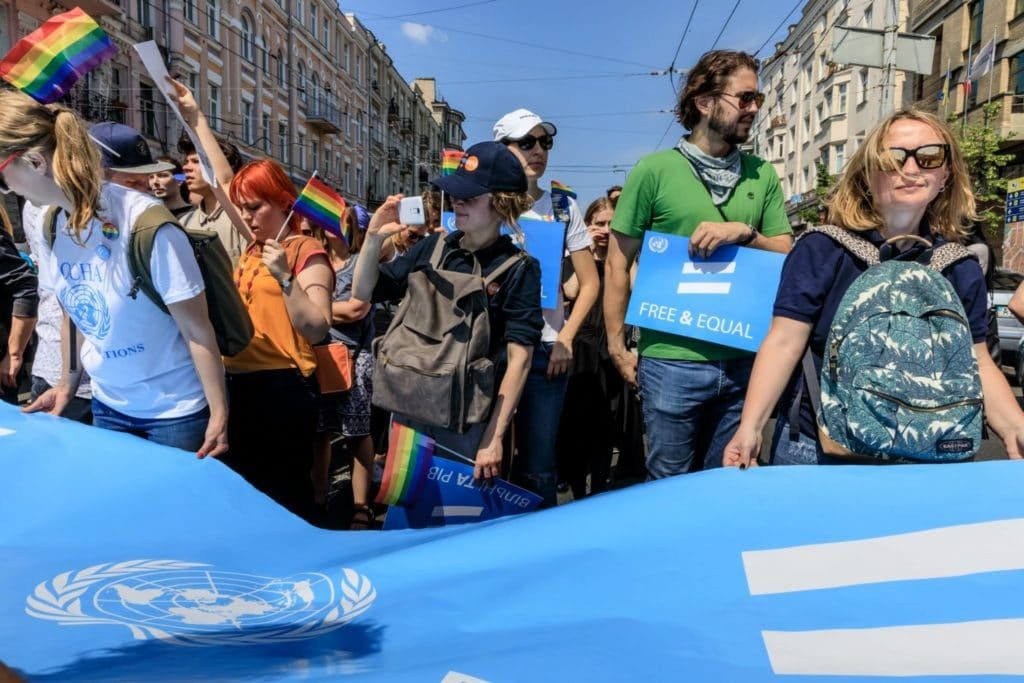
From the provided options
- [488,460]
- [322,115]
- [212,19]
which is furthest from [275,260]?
[322,115]

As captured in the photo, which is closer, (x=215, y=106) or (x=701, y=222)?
(x=701, y=222)

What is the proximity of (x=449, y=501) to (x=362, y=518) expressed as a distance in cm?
143

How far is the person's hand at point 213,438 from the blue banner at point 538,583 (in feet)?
0.18

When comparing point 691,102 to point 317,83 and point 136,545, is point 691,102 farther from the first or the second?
point 317,83

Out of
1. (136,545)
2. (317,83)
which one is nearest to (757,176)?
(136,545)

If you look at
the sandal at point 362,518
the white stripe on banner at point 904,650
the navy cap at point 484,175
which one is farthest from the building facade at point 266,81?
the white stripe on banner at point 904,650

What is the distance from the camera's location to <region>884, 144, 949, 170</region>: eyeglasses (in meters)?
2.00

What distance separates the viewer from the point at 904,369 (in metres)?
1.77

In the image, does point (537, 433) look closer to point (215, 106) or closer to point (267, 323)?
point (267, 323)

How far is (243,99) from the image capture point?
32.3 meters

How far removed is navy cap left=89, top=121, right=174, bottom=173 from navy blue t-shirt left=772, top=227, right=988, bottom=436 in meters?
2.25

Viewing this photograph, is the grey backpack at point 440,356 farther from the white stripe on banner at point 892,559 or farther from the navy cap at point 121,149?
the navy cap at point 121,149

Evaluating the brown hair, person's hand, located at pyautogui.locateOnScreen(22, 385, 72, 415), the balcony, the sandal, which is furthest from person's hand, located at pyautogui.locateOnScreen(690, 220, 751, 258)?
the balcony

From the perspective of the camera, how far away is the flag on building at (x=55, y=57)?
249 centimetres
